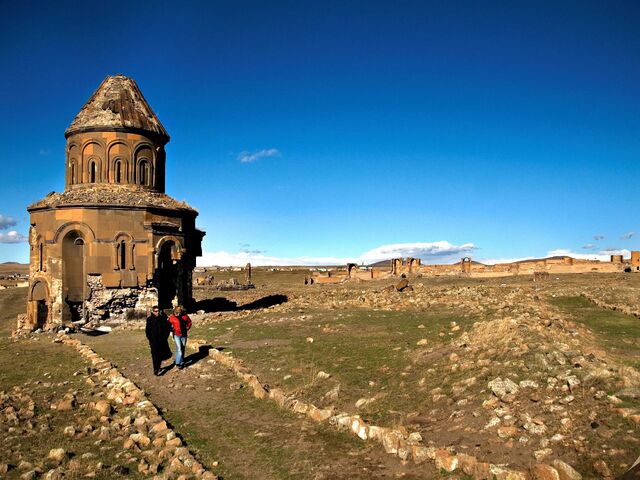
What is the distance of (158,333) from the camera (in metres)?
12.0

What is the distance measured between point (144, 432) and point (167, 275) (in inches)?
665

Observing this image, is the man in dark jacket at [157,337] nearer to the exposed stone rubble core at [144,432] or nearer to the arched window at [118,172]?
the exposed stone rubble core at [144,432]

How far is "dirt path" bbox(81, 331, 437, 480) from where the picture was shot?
6.36 m

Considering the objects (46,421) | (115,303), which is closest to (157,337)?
(46,421)

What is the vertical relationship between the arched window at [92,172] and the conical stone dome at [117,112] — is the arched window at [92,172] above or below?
below

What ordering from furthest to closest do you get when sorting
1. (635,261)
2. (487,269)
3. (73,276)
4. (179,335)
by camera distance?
1. (487,269)
2. (635,261)
3. (73,276)
4. (179,335)

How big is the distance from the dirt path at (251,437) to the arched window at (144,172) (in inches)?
572

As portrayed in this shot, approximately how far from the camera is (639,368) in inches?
359

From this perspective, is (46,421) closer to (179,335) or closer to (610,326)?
(179,335)

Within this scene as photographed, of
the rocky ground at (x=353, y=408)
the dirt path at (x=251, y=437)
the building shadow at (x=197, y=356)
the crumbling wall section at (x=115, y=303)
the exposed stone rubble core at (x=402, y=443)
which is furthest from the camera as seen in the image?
the crumbling wall section at (x=115, y=303)

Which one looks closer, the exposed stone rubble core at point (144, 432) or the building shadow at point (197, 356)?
the exposed stone rubble core at point (144, 432)

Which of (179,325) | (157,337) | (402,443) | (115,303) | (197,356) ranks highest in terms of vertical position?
Answer: (115,303)

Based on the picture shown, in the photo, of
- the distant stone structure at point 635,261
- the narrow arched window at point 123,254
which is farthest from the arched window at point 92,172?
the distant stone structure at point 635,261

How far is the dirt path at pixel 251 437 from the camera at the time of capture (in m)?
6.36
